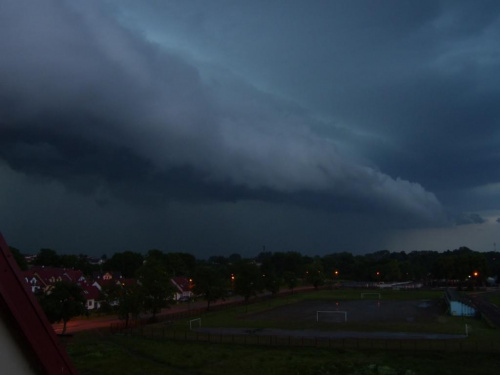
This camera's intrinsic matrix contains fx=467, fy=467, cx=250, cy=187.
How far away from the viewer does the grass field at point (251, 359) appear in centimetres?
3002

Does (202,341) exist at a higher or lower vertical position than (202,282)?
lower

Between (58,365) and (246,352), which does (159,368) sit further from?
(58,365)

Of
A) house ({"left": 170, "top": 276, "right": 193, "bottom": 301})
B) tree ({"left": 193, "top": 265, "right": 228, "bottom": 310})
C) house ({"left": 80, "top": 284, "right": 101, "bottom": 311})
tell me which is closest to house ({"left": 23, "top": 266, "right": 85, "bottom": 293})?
house ({"left": 80, "top": 284, "right": 101, "bottom": 311})

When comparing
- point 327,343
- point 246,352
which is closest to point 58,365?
point 246,352

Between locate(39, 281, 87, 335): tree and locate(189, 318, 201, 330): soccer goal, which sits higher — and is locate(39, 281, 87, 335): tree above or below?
above

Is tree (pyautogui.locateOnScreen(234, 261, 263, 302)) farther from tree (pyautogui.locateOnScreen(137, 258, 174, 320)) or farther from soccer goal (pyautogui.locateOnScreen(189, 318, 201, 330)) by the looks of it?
tree (pyautogui.locateOnScreen(137, 258, 174, 320))

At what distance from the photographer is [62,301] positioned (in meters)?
44.8

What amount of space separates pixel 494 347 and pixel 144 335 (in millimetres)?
31925

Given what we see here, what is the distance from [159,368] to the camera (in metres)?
31.4

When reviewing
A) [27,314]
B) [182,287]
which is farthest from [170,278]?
[27,314]

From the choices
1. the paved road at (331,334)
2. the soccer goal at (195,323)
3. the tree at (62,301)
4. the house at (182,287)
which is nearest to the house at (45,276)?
the house at (182,287)

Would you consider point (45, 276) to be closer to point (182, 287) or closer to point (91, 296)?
point (91, 296)

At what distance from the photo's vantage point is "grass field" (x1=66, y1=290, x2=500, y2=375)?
98.5 feet

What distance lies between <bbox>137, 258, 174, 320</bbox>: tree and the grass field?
33.3 ft
